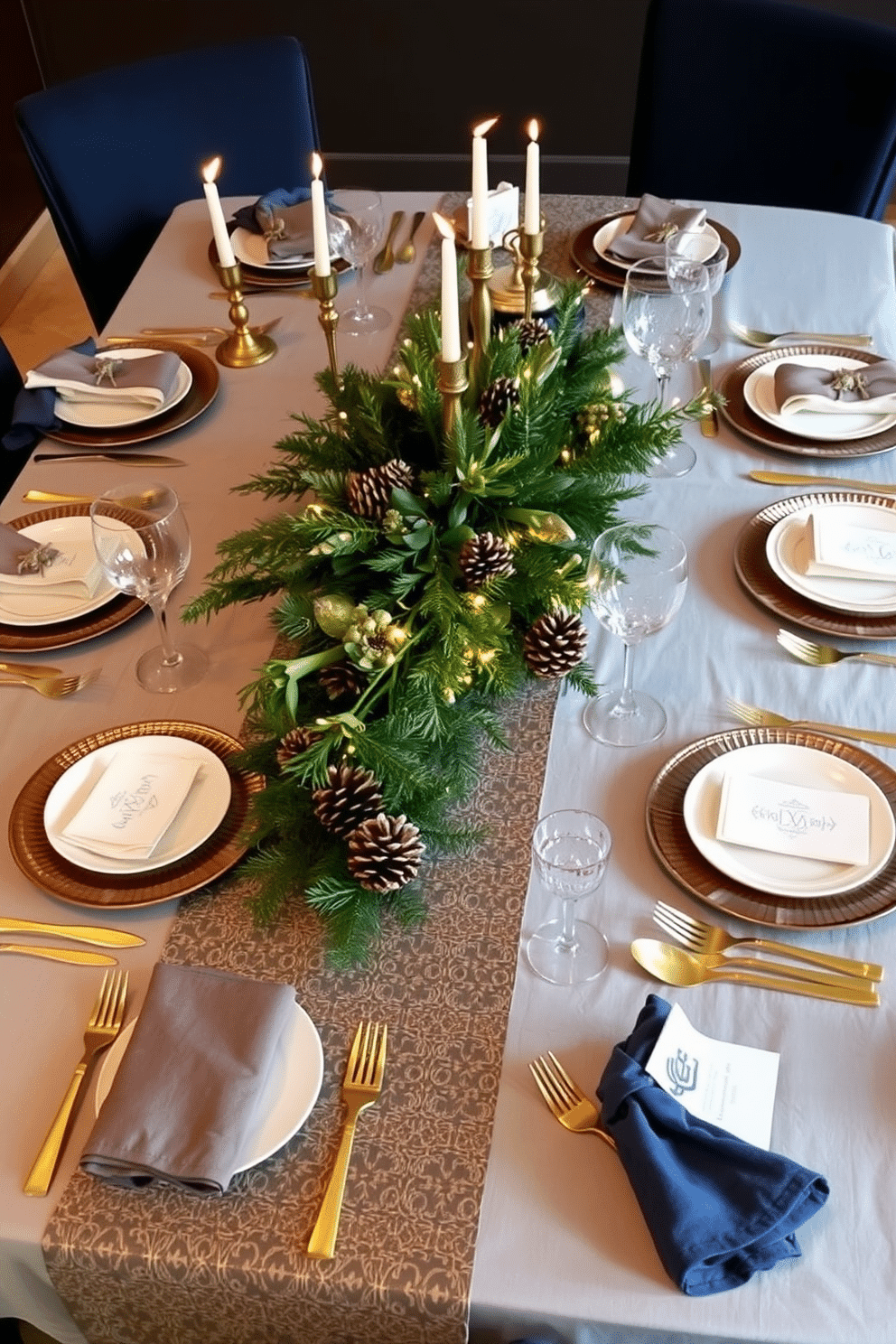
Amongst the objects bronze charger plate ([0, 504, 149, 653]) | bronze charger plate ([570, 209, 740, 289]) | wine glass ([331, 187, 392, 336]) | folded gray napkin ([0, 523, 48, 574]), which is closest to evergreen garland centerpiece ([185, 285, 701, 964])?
bronze charger plate ([0, 504, 149, 653])

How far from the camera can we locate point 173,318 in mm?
1695

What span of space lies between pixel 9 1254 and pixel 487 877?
43 centimetres

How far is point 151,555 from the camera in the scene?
1084mm

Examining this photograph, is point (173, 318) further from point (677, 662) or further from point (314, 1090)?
point (314, 1090)

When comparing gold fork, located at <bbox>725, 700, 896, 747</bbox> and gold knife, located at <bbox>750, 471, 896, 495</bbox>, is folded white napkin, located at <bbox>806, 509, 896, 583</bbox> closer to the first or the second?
gold knife, located at <bbox>750, 471, 896, 495</bbox>

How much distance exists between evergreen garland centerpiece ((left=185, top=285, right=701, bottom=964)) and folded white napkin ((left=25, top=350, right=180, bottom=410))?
0.33m

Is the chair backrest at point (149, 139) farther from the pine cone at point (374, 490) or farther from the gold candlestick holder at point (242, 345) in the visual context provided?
the pine cone at point (374, 490)

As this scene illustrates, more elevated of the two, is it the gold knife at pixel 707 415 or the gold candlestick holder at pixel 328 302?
the gold candlestick holder at pixel 328 302

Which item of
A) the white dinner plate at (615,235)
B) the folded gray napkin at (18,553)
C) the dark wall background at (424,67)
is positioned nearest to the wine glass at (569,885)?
the folded gray napkin at (18,553)

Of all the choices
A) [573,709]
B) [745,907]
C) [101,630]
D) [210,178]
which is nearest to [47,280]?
[210,178]

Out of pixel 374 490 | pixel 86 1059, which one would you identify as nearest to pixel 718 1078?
pixel 86 1059

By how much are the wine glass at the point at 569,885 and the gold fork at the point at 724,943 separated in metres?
0.05

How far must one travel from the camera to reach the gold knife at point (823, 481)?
1.31 m

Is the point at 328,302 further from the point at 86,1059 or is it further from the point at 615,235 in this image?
the point at 86,1059
